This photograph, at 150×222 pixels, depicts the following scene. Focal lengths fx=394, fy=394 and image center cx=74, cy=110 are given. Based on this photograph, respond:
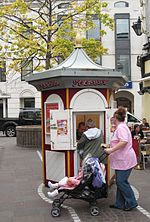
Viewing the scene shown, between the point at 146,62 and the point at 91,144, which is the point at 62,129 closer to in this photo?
the point at 91,144

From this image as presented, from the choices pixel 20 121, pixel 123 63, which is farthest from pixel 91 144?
pixel 123 63

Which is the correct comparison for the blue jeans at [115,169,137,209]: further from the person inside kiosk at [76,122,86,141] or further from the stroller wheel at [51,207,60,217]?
the person inside kiosk at [76,122,86,141]

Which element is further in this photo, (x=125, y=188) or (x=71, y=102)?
(x=71, y=102)

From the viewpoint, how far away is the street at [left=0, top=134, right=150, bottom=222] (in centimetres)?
629

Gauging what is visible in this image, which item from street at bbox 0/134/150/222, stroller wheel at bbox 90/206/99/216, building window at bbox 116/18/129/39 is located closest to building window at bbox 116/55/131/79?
building window at bbox 116/18/129/39

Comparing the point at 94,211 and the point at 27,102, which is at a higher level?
the point at 27,102

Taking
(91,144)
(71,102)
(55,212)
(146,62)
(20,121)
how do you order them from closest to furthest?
(55,212) → (91,144) → (71,102) → (146,62) → (20,121)

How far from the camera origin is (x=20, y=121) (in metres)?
24.9

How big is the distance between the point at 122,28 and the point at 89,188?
98.4 feet

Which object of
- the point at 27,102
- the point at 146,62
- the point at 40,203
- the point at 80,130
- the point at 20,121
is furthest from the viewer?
the point at 27,102

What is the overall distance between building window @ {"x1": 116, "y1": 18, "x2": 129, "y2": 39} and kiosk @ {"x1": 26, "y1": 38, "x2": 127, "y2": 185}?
90.2 feet

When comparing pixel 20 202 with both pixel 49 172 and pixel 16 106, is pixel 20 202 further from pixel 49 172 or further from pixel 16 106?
pixel 16 106

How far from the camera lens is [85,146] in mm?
7145

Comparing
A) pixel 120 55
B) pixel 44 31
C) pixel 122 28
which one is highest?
pixel 122 28
